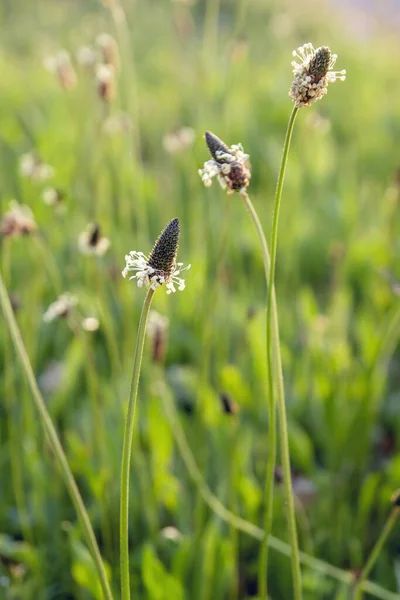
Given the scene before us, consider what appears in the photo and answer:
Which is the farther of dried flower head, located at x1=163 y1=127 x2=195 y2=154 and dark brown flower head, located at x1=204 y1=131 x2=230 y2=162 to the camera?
dried flower head, located at x1=163 y1=127 x2=195 y2=154

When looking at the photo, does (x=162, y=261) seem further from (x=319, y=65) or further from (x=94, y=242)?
(x=94, y=242)

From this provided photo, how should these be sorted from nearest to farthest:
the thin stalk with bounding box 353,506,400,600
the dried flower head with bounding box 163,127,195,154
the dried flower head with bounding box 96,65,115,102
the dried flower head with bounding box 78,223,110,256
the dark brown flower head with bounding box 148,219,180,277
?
the dark brown flower head with bounding box 148,219,180,277
the thin stalk with bounding box 353,506,400,600
the dried flower head with bounding box 78,223,110,256
the dried flower head with bounding box 96,65,115,102
the dried flower head with bounding box 163,127,195,154

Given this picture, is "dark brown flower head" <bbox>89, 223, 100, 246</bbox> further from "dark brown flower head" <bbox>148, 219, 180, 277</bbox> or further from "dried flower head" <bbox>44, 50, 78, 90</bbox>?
"dried flower head" <bbox>44, 50, 78, 90</bbox>

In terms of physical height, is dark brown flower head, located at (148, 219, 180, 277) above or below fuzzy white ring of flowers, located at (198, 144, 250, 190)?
below

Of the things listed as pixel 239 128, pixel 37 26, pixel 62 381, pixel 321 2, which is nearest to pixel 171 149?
pixel 62 381

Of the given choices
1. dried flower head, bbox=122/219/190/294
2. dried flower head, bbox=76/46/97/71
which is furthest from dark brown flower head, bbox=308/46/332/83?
dried flower head, bbox=76/46/97/71

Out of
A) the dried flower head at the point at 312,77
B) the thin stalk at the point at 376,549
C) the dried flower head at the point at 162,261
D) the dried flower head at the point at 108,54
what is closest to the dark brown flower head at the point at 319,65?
the dried flower head at the point at 312,77
